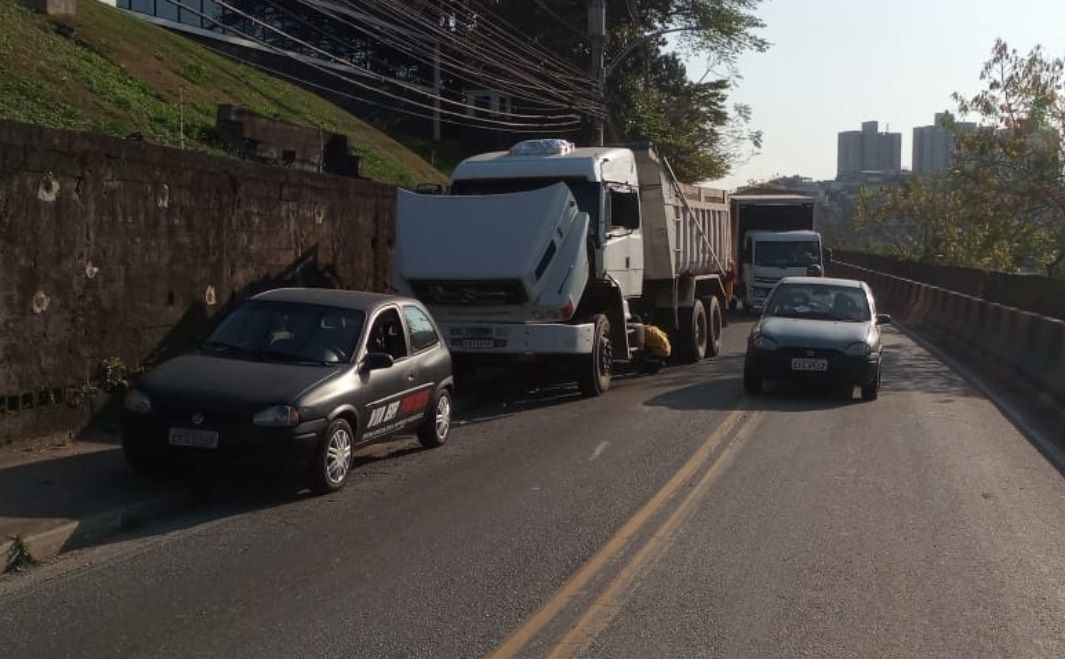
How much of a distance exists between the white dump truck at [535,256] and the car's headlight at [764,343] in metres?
1.84

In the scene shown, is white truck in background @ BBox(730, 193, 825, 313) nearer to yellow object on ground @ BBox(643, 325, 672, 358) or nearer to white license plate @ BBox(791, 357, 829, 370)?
yellow object on ground @ BBox(643, 325, 672, 358)

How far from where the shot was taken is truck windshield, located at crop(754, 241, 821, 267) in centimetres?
3459

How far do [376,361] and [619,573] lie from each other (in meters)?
3.76

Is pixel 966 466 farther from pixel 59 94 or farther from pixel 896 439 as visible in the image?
pixel 59 94

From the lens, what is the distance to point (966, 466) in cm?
1199

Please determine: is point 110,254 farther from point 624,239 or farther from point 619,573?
point 624,239

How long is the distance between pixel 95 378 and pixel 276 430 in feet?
11.9

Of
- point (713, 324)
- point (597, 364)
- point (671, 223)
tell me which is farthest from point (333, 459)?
point (713, 324)

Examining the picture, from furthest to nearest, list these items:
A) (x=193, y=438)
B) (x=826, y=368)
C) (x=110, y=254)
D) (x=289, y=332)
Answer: (x=826, y=368), (x=110, y=254), (x=289, y=332), (x=193, y=438)

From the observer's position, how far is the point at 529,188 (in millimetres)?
17203

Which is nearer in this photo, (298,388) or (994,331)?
(298,388)

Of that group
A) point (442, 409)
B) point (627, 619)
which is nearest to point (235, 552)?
point (627, 619)

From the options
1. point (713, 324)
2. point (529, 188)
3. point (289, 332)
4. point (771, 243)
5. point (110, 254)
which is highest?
point (529, 188)

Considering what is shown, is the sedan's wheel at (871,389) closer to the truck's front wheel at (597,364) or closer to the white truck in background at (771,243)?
the truck's front wheel at (597,364)
